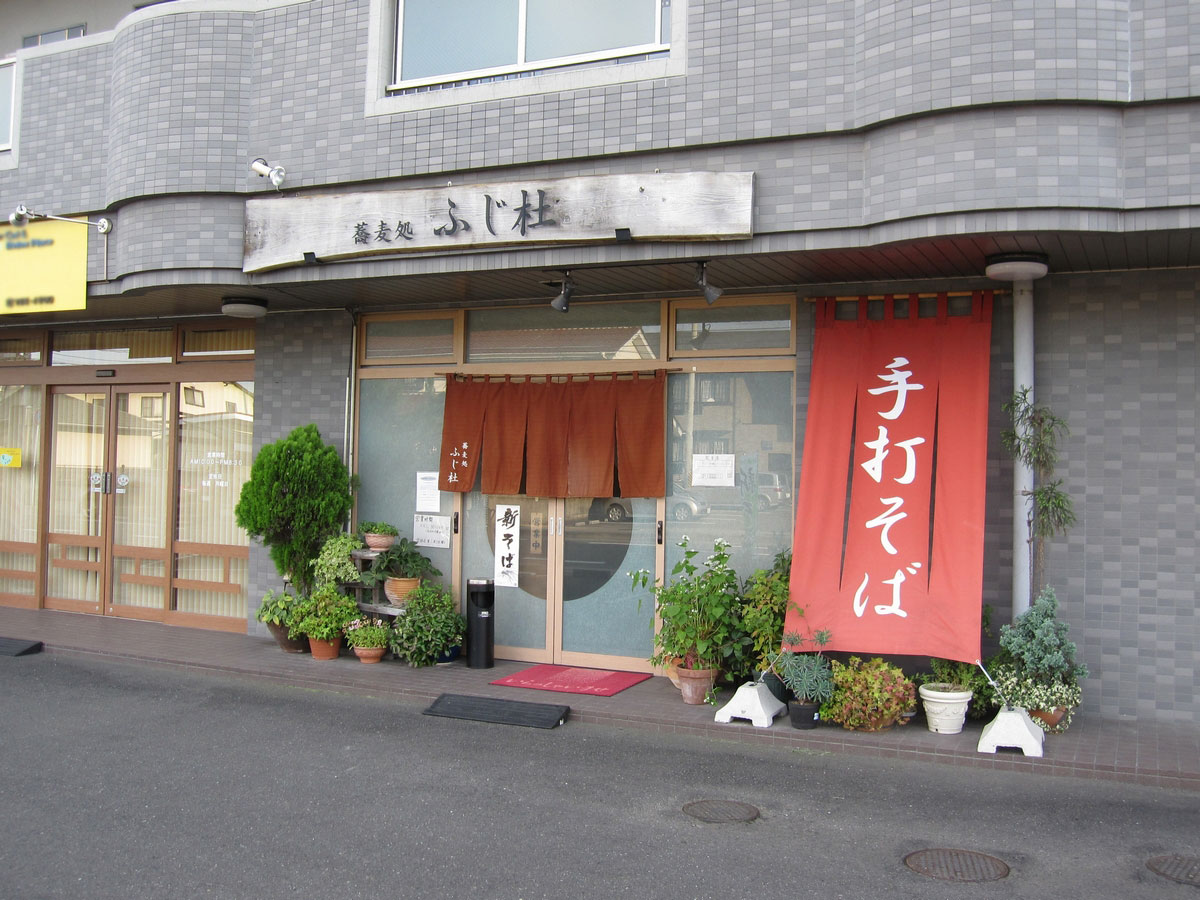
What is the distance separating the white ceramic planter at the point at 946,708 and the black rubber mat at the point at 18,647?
30.3ft

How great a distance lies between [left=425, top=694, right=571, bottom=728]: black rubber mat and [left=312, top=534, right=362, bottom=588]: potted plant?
2.08m

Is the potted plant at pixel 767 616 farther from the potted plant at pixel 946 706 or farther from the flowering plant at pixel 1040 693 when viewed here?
the flowering plant at pixel 1040 693

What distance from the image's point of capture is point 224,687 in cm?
946

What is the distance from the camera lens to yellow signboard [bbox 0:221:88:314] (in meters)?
11.2

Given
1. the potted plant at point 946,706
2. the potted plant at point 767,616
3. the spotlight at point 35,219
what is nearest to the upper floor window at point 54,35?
the spotlight at point 35,219

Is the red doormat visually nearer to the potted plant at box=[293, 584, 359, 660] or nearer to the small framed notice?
the small framed notice

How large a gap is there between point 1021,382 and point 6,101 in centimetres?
1210

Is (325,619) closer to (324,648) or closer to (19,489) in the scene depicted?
(324,648)

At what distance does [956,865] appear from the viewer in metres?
5.48

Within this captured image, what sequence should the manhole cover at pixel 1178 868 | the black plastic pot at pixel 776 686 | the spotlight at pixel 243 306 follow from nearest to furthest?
the manhole cover at pixel 1178 868, the black plastic pot at pixel 776 686, the spotlight at pixel 243 306

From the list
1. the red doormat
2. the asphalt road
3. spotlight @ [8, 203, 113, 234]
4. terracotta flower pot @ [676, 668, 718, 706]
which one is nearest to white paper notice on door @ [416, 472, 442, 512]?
the red doormat

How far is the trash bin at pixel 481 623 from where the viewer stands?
9898 mm

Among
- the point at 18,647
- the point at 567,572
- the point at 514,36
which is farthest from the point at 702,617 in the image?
the point at 18,647

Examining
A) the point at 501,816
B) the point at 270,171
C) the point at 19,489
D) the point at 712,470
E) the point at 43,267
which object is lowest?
the point at 501,816
